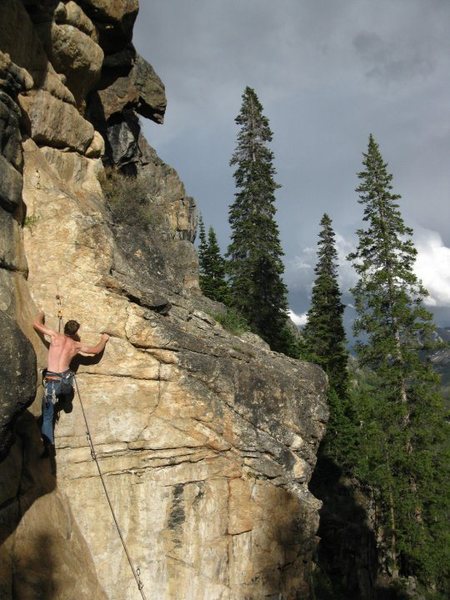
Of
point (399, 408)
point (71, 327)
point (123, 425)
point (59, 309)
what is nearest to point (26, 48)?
point (59, 309)

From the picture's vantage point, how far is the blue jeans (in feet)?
26.6

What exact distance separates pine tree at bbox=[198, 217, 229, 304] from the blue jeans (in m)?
33.6

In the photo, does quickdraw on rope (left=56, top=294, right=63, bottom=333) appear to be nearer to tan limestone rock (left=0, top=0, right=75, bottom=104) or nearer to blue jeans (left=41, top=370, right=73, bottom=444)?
blue jeans (left=41, top=370, right=73, bottom=444)

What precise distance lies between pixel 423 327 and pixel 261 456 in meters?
14.8

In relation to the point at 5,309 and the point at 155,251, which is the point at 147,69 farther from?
the point at 5,309

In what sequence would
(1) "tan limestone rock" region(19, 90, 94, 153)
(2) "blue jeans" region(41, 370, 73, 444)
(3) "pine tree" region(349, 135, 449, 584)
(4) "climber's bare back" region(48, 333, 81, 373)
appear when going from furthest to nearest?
1. (3) "pine tree" region(349, 135, 449, 584)
2. (1) "tan limestone rock" region(19, 90, 94, 153)
3. (4) "climber's bare back" region(48, 333, 81, 373)
4. (2) "blue jeans" region(41, 370, 73, 444)

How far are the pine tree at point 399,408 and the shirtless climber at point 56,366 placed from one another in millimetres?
15783

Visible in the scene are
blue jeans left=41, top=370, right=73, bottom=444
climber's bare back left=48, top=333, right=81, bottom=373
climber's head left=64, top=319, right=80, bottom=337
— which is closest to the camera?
blue jeans left=41, top=370, right=73, bottom=444

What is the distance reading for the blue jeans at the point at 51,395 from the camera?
320 inches

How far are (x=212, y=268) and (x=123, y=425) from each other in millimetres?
40176

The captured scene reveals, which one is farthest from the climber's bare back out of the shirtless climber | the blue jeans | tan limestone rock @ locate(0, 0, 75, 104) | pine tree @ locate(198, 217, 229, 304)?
pine tree @ locate(198, 217, 229, 304)

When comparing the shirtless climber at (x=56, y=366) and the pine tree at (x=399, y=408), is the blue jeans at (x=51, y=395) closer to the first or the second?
the shirtless climber at (x=56, y=366)

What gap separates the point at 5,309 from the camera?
788 cm

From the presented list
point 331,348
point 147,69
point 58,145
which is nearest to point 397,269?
point 331,348
